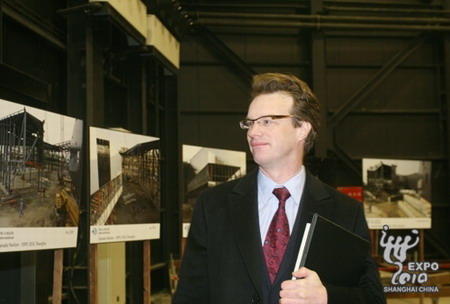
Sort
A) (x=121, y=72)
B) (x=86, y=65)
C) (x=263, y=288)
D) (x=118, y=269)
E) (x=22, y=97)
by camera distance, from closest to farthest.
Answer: (x=263, y=288) → (x=22, y=97) → (x=86, y=65) → (x=118, y=269) → (x=121, y=72)

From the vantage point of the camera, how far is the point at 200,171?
6.86 m

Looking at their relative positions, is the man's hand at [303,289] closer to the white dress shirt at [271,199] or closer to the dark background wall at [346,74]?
the white dress shirt at [271,199]

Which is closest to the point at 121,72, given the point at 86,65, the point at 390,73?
the point at 86,65

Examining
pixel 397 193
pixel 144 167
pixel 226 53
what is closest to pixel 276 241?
pixel 144 167

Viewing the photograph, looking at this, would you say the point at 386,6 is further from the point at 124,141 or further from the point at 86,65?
the point at 124,141

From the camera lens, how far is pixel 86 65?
558 centimetres

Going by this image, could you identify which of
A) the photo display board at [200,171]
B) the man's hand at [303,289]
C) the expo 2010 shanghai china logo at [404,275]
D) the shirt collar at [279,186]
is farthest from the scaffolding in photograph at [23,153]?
the expo 2010 shanghai china logo at [404,275]

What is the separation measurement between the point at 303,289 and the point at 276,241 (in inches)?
10.0

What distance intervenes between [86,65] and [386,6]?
740 cm

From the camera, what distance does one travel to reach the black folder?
1.68 metres

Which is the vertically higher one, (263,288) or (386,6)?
(386,6)

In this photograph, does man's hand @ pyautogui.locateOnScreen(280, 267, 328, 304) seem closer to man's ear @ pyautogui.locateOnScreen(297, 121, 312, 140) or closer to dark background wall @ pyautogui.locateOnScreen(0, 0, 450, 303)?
man's ear @ pyautogui.locateOnScreen(297, 121, 312, 140)

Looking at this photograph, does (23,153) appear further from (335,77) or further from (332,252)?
(335,77)

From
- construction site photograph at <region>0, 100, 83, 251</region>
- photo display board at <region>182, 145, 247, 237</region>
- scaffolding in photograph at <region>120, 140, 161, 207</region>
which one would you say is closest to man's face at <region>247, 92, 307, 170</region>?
construction site photograph at <region>0, 100, 83, 251</region>
